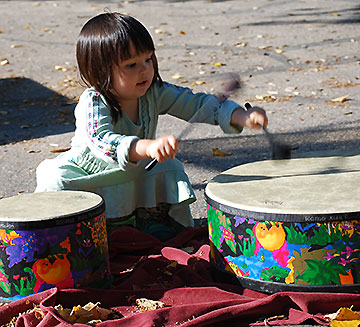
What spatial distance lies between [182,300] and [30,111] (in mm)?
3518

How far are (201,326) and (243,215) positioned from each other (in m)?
0.36

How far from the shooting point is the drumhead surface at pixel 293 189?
2172mm

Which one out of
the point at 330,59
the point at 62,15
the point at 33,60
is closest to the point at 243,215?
the point at 330,59

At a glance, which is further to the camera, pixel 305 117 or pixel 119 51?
pixel 305 117

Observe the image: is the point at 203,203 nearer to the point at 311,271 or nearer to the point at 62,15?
the point at 311,271

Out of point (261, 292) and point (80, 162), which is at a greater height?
point (80, 162)

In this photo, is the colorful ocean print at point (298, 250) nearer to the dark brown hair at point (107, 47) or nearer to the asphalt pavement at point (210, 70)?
the asphalt pavement at point (210, 70)

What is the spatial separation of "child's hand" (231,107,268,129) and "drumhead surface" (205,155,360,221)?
17cm

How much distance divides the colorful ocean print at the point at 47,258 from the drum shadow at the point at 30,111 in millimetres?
2481

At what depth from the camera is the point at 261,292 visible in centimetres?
231

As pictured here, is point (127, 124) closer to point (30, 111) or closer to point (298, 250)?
point (298, 250)

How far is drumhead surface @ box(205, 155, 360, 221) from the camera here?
2172 mm

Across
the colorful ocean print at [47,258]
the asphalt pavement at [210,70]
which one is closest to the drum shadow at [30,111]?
the asphalt pavement at [210,70]

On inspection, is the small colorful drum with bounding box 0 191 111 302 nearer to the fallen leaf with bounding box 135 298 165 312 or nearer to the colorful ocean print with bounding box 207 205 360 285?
the fallen leaf with bounding box 135 298 165 312
